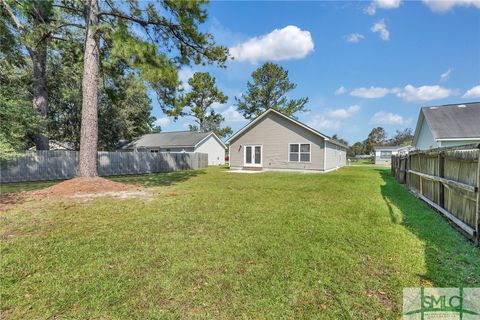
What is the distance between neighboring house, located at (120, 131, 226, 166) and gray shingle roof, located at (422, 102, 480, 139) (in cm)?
2122

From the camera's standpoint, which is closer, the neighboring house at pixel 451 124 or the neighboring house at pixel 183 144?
the neighboring house at pixel 451 124

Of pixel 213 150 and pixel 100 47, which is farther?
pixel 213 150

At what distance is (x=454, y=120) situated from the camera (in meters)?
15.3

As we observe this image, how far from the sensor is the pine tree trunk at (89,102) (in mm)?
9258

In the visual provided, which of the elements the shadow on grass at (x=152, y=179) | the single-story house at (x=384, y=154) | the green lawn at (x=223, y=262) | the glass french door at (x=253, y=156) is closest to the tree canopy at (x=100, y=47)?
the shadow on grass at (x=152, y=179)

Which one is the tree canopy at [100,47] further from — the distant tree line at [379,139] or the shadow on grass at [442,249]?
the distant tree line at [379,139]

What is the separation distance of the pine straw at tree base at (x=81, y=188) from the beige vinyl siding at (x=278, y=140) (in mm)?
12011

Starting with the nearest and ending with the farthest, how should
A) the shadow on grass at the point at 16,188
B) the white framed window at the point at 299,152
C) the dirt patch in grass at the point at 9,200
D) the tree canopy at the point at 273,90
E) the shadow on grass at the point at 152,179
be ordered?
1. the dirt patch in grass at the point at 9,200
2. the shadow on grass at the point at 16,188
3. the shadow on grass at the point at 152,179
4. the white framed window at the point at 299,152
5. the tree canopy at the point at 273,90

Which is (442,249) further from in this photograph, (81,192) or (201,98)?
(201,98)

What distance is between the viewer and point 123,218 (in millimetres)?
5445

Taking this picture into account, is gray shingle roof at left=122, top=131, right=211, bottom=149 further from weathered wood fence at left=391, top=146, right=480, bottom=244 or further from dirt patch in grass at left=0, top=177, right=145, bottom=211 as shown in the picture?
weathered wood fence at left=391, top=146, right=480, bottom=244

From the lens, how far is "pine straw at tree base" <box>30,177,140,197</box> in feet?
27.0

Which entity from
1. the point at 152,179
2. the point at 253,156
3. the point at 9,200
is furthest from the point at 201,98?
the point at 9,200

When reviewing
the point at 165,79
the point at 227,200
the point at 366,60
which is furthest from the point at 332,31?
the point at 227,200
